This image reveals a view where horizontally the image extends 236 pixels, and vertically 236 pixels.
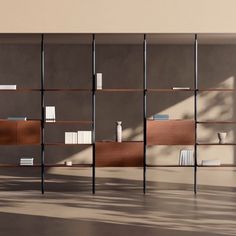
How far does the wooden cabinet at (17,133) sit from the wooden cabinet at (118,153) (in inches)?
34.2

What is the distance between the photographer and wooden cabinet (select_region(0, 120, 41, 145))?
9.41m

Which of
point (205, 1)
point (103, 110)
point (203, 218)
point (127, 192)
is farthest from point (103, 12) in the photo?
point (103, 110)

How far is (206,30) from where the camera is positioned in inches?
366

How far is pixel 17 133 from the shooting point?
9.42 metres

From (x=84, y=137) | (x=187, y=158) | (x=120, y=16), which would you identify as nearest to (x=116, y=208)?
(x=84, y=137)

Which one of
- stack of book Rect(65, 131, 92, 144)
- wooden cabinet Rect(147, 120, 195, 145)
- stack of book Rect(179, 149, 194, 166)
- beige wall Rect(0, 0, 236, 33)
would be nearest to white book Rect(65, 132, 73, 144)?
stack of book Rect(65, 131, 92, 144)

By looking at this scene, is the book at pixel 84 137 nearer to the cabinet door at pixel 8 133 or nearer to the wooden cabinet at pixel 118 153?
the wooden cabinet at pixel 118 153

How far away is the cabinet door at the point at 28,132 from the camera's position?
30.9 feet

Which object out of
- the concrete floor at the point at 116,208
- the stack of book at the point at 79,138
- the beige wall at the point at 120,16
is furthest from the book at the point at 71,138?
the beige wall at the point at 120,16

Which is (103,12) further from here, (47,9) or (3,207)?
(3,207)

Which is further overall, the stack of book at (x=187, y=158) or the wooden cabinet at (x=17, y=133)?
the stack of book at (x=187, y=158)

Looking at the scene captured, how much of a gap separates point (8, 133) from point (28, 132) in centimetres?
27

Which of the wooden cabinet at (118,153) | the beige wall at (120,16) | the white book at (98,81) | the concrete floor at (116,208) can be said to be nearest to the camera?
the concrete floor at (116,208)

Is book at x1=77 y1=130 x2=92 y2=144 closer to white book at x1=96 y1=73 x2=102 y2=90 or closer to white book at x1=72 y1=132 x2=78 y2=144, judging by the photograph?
white book at x1=72 y1=132 x2=78 y2=144
